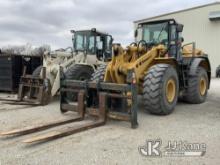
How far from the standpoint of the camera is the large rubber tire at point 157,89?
22.9 feet

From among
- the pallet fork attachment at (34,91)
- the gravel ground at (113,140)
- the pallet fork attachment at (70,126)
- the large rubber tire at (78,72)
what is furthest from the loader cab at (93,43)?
the pallet fork attachment at (70,126)

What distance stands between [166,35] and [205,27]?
66.0 feet

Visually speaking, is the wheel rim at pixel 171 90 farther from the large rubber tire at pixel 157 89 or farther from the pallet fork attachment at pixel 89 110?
the pallet fork attachment at pixel 89 110

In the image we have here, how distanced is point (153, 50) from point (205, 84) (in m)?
3.17

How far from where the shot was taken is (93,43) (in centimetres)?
1155

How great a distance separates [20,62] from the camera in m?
12.5

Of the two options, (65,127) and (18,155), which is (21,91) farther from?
(18,155)

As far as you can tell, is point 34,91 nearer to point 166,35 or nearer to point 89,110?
point 89,110

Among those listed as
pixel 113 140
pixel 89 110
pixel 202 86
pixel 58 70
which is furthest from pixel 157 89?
pixel 58 70

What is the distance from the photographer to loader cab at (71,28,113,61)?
11.5 metres

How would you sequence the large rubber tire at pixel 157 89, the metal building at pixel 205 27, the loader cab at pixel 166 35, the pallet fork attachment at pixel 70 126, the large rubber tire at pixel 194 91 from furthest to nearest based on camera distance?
the metal building at pixel 205 27, the large rubber tire at pixel 194 91, the loader cab at pixel 166 35, the large rubber tire at pixel 157 89, the pallet fork attachment at pixel 70 126

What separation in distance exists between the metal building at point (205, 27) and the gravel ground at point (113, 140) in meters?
19.8

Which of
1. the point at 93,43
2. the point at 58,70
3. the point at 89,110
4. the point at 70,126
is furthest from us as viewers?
the point at 93,43

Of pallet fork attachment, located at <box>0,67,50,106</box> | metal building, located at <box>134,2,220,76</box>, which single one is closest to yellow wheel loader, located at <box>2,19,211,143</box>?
pallet fork attachment, located at <box>0,67,50,106</box>
